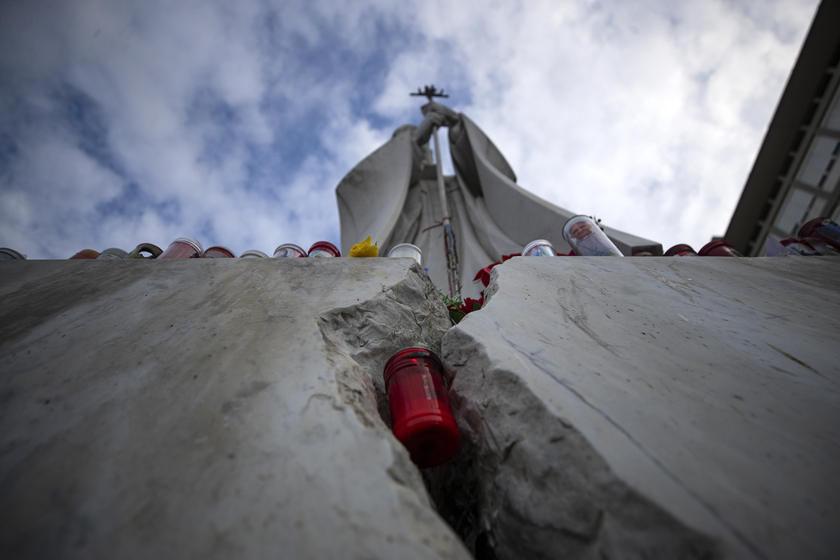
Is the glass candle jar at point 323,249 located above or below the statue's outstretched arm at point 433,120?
below

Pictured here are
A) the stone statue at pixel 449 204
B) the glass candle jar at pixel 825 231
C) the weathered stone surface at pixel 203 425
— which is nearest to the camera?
the weathered stone surface at pixel 203 425

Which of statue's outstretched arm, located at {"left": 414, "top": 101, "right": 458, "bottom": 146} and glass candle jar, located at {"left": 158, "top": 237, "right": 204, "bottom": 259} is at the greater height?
statue's outstretched arm, located at {"left": 414, "top": 101, "right": 458, "bottom": 146}

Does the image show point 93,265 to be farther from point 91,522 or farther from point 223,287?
point 91,522

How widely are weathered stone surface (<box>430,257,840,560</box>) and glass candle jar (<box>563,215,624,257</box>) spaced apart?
2.16 ft

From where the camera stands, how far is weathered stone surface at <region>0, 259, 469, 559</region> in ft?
1.86

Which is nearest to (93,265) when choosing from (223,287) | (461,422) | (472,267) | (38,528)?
(223,287)

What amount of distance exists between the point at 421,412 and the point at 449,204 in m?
5.29

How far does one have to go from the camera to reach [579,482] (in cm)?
67

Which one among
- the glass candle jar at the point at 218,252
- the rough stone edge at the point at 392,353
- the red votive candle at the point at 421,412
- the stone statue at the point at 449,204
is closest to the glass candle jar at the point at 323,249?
the glass candle jar at the point at 218,252

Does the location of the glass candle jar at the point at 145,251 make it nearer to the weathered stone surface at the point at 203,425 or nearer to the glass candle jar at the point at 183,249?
the glass candle jar at the point at 183,249

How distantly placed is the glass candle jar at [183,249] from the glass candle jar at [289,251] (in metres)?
0.38

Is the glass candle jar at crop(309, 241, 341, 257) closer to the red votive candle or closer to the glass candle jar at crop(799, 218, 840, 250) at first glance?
the red votive candle

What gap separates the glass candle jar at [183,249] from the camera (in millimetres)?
1840

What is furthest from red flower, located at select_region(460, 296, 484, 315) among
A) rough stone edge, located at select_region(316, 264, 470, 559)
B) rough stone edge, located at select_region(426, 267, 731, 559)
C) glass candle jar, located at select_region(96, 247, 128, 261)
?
glass candle jar, located at select_region(96, 247, 128, 261)
